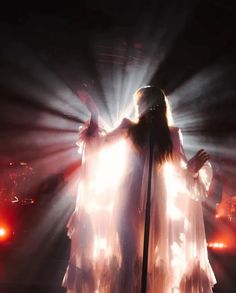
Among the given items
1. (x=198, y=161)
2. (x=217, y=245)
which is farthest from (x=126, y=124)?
(x=217, y=245)

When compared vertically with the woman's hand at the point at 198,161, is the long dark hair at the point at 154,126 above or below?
above

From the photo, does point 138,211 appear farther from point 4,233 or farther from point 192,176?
Result: point 4,233

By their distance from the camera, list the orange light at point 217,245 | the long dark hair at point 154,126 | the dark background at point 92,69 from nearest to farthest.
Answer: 1. the long dark hair at point 154,126
2. the dark background at point 92,69
3. the orange light at point 217,245

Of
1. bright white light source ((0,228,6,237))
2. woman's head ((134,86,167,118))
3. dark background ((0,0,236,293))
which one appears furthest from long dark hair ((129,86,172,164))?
bright white light source ((0,228,6,237))

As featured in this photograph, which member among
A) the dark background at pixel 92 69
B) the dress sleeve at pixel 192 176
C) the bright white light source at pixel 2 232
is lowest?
the bright white light source at pixel 2 232

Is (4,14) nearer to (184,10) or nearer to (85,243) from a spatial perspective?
(184,10)

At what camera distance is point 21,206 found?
21.3ft

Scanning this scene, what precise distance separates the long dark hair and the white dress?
0.22ft

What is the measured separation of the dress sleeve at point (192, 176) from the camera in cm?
262

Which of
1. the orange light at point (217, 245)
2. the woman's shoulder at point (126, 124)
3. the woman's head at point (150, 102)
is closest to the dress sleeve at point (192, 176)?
the woman's head at point (150, 102)

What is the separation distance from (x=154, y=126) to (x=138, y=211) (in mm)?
623

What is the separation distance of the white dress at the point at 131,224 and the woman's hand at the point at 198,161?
0.20 feet

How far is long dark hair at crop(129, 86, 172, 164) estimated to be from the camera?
2.55 m

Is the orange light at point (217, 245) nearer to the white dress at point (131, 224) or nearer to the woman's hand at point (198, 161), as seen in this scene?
the white dress at point (131, 224)
